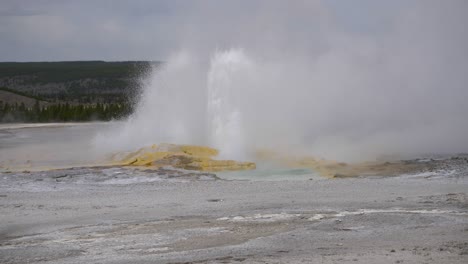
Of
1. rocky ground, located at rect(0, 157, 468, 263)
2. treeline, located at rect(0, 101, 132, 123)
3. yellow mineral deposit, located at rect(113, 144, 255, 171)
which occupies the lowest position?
rocky ground, located at rect(0, 157, 468, 263)

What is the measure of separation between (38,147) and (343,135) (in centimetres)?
1024

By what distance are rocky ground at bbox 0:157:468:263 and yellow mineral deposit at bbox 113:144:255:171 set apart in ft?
5.16

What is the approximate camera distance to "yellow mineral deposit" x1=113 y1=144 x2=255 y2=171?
1667 centimetres

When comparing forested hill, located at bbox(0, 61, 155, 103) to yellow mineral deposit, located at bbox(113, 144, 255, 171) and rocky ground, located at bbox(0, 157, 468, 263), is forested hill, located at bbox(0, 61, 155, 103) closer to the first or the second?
yellow mineral deposit, located at bbox(113, 144, 255, 171)

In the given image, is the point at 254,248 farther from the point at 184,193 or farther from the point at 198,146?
the point at 198,146

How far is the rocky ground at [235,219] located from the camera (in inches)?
325

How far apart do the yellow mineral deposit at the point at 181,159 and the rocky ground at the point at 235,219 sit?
5.16 ft

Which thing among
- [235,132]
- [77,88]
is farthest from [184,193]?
[77,88]

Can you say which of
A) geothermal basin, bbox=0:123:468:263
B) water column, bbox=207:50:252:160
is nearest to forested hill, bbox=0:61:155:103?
water column, bbox=207:50:252:160

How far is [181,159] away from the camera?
17.3 metres

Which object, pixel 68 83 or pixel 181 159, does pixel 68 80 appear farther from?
pixel 181 159

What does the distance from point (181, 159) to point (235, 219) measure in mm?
7161

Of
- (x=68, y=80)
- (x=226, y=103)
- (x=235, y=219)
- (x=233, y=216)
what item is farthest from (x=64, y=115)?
(x=68, y=80)

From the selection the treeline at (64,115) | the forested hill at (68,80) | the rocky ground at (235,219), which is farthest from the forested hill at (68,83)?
the rocky ground at (235,219)
